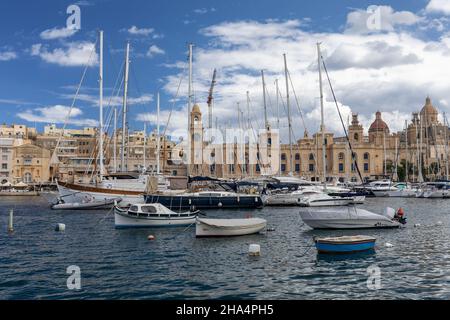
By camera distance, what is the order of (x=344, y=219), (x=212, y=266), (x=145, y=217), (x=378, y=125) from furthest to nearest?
(x=378, y=125) → (x=145, y=217) → (x=344, y=219) → (x=212, y=266)

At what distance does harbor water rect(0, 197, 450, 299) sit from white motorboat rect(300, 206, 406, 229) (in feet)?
3.20

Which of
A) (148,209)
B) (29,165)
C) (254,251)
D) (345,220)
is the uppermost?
(29,165)

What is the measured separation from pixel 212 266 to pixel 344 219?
1473 cm

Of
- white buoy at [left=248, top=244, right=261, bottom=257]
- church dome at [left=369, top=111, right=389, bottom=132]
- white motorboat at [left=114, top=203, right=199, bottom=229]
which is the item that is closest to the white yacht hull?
white motorboat at [left=114, top=203, right=199, bottom=229]

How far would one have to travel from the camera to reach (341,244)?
23109mm

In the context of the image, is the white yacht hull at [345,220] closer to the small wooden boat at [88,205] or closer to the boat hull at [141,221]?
the boat hull at [141,221]

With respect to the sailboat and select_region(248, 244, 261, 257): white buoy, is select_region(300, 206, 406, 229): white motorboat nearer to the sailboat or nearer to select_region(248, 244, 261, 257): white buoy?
select_region(248, 244, 261, 257): white buoy

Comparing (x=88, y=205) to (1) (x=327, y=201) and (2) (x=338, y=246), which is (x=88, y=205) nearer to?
(1) (x=327, y=201)

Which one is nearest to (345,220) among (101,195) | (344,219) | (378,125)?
(344,219)

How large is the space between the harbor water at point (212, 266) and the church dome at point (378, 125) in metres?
127

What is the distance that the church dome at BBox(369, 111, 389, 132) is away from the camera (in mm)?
153625

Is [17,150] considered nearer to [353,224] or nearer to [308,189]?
[308,189]

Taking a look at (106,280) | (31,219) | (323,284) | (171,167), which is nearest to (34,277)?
(106,280)

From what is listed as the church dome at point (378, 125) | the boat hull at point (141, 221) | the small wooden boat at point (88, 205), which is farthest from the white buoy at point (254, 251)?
the church dome at point (378, 125)
